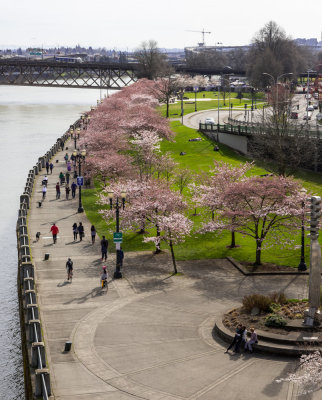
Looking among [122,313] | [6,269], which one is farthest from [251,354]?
[6,269]

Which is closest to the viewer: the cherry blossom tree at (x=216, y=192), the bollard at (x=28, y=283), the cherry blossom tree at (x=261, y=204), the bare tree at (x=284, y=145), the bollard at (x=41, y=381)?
→ the bollard at (x=41, y=381)

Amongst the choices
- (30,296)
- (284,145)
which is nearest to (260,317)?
(30,296)

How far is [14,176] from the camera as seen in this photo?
90.2 meters

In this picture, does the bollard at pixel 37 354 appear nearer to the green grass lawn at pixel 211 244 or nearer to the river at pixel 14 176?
the river at pixel 14 176

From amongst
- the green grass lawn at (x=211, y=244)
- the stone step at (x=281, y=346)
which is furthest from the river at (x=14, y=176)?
the stone step at (x=281, y=346)

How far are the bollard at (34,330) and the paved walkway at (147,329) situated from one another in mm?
677

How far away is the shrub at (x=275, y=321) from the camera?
101ft

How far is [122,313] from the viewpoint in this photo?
1368 inches

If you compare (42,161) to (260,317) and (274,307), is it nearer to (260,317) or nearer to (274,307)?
(274,307)

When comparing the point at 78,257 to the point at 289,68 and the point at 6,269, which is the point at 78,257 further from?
the point at 289,68

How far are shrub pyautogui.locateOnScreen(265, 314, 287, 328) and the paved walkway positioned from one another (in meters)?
2.11

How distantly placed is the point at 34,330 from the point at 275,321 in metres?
9.99

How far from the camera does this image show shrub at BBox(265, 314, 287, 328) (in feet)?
101

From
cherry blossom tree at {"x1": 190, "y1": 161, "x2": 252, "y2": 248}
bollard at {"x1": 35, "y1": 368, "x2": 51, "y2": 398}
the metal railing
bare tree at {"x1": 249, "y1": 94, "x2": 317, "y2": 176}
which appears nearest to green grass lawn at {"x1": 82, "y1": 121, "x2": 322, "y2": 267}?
cherry blossom tree at {"x1": 190, "y1": 161, "x2": 252, "y2": 248}
